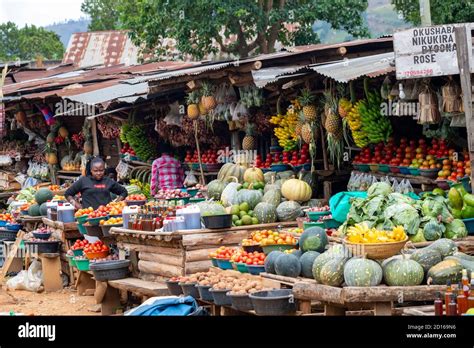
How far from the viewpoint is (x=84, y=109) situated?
20.5m

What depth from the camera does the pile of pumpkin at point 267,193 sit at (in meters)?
12.4

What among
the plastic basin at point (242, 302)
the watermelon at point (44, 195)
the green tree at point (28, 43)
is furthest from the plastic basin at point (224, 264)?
the green tree at point (28, 43)

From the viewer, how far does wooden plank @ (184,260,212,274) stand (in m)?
11.5

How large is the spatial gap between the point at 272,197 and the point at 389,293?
4824mm

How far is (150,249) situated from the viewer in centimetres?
1224

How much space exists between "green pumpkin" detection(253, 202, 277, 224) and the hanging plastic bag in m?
4.10

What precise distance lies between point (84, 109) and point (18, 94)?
3510 mm

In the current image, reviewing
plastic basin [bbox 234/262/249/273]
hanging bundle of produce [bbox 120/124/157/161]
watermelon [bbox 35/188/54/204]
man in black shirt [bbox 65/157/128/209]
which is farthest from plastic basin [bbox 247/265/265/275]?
hanging bundle of produce [bbox 120/124/157/161]

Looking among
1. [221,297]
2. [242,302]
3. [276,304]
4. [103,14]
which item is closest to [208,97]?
[221,297]

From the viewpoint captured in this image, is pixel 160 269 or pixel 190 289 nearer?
pixel 190 289

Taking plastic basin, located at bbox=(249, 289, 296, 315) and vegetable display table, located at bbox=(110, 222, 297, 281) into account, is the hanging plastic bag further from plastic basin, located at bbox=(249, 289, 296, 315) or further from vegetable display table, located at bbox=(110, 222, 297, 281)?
plastic basin, located at bbox=(249, 289, 296, 315)

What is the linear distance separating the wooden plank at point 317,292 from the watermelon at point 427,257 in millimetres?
780

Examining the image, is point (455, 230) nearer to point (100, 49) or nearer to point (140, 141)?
point (140, 141)

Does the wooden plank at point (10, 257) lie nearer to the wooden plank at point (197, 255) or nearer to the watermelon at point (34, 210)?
the watermelon at point (34, 210)
